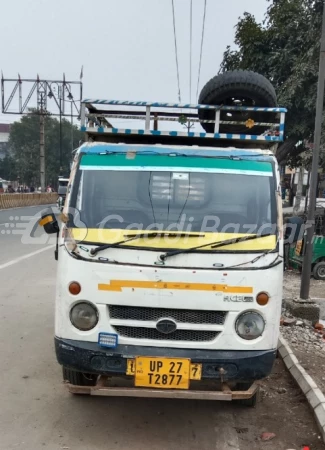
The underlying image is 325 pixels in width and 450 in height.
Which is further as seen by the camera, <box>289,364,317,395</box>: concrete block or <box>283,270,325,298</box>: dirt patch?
<box>283,270,325,298</box>: dirt patch

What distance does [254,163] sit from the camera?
4.14 meters

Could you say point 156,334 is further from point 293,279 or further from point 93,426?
point 293,279

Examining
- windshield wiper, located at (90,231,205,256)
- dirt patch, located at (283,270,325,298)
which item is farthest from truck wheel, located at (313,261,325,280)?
windshield wiper, located at (90,231,205,256)

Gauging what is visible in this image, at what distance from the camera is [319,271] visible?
10.9m

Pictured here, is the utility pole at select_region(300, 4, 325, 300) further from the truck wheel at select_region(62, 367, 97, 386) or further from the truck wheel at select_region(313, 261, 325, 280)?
the truck wheel at select_region(62, 367, 97, 386)

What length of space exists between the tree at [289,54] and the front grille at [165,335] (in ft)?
29.9

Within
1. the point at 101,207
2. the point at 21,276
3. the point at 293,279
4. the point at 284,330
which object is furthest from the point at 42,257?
the point at 101,207

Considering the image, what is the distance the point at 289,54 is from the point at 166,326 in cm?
1073

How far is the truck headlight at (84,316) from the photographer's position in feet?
11.4

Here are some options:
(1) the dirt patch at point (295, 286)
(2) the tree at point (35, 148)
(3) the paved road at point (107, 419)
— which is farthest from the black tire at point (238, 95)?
(2) the tree at point (35, 148)

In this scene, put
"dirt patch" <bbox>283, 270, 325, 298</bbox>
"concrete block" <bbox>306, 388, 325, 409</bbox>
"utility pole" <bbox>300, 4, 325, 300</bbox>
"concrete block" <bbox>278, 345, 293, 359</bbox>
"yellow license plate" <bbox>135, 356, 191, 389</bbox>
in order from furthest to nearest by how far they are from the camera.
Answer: "dirt patch" <bbox>283, 270, 325, 298</bbox>
"utility pole" <bbox>300, 4, 325, 300</bbox>
"concrete block" <bbox>278, 345, 293, 359</bbox>
"concrete block" <bbox>306, 388, 325, 409</bbox>
"yellow license plate" <bbox>135, 356, 191, 389</bbox>

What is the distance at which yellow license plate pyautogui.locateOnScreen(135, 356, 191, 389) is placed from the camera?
3.39 m

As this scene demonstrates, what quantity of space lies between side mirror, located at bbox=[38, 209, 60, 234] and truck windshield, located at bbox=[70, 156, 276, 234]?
1.39 ft

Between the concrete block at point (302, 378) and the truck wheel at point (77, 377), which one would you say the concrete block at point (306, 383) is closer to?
the concrete block at point (302, 378)
